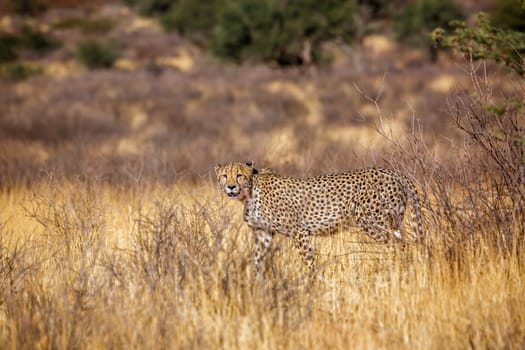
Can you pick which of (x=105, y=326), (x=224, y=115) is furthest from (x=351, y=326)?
(x=224, y=115)

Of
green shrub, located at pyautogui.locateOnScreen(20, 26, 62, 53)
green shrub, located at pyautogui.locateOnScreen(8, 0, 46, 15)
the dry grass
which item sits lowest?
the dry grass

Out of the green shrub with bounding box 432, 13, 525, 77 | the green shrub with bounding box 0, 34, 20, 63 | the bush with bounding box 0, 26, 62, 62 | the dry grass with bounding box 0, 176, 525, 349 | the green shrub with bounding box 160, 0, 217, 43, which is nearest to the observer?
the dry grass with bounding box 0, 176, 525, 349

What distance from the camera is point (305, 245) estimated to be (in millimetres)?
4996

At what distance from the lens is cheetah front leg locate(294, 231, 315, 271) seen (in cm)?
491

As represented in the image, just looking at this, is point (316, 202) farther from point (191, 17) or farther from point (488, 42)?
point (191, 17)

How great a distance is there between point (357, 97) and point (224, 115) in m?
3.11

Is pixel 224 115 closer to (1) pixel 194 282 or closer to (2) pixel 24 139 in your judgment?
(2) pixel 24 139

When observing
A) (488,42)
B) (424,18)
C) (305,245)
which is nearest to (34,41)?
(424,18)

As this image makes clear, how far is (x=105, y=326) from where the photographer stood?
3.55 m

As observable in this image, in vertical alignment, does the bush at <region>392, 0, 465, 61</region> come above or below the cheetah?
above

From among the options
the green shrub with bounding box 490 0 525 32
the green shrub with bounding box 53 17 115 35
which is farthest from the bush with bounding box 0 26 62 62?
the green shrub with bounding box 490 0 525 32

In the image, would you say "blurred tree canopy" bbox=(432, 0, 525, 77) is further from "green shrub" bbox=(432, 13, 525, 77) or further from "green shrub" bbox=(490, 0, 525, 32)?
"green shrub" bbox=(490, 0, 525, 32)

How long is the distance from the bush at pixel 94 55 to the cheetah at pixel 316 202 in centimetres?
3219

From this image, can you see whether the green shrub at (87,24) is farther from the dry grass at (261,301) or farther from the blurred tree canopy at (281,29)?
the dry grass at (261,301)
